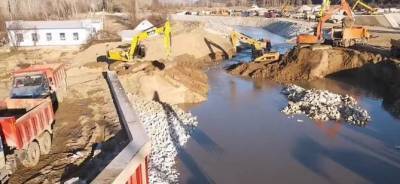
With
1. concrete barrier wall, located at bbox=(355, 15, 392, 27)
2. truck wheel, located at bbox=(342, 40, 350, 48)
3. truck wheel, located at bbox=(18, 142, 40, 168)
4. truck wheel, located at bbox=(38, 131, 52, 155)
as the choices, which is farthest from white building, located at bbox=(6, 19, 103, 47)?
concrete barrier wall, located at bbox=(355, 15, 392, 27)

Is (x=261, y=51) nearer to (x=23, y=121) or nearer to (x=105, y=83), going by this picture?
(x=105, y=83)

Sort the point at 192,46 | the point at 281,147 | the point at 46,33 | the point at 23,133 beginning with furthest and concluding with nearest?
the point at 46,33, the point at 192,46, the point at 281,147, the point at 23,133

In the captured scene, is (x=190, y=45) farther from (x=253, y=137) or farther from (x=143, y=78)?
(x=253, y=137)

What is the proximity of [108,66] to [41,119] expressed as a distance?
591 inches

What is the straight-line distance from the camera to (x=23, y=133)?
9305 mm

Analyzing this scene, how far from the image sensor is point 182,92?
66.7 ft

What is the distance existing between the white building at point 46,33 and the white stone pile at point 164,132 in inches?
878

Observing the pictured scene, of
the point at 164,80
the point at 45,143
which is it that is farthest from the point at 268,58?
the point at 45,143

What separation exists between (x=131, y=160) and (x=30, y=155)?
2.74 meters

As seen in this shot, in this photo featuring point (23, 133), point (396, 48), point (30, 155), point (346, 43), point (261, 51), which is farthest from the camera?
point (261, 51)

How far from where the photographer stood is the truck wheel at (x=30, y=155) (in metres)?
9.52

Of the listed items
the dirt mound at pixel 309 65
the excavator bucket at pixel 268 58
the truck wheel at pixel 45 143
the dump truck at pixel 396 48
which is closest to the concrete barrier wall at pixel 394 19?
the dirt mound at pixel 309 65

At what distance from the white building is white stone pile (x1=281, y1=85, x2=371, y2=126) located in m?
24.1

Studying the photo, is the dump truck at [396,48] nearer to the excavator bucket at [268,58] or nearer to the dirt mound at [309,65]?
the dirt mound at [309,65]
